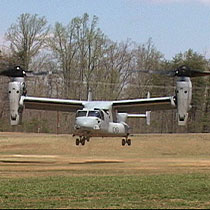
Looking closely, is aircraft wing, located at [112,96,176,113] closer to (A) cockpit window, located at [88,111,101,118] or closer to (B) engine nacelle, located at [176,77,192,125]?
(B) engine nacelle, located at [176,77,192,125]

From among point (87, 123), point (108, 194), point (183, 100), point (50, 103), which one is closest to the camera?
point (108, 194)

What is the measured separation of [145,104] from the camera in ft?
150

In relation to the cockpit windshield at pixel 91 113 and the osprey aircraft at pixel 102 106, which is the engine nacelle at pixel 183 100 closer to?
the osprey aircraft at pixel 102 106

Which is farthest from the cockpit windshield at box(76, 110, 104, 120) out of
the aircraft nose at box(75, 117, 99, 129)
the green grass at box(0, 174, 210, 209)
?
the green grass at box(0, 174, 210, 209)

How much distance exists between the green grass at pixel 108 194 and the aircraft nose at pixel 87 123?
1584 cm

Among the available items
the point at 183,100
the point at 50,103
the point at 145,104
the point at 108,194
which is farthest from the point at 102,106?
the point at 108,194

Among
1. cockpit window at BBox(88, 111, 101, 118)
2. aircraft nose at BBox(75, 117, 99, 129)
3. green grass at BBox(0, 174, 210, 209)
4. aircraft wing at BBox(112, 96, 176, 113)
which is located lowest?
green grass at BBox(0, 174, 210, 209)

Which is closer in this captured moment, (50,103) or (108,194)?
(108,194)

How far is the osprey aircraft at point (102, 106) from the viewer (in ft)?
137

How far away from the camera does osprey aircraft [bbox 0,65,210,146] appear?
41750mm

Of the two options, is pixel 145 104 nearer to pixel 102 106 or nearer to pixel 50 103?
pixel 102 106

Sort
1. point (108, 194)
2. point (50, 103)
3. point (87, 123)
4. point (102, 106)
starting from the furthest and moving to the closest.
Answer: point (50, 103) < point (102, 106) < point (87, 123) < point (108, 194)

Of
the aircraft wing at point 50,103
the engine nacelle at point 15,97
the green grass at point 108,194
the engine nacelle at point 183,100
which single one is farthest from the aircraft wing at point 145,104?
the green grass at point 108,194

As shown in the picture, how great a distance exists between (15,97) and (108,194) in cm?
2610
